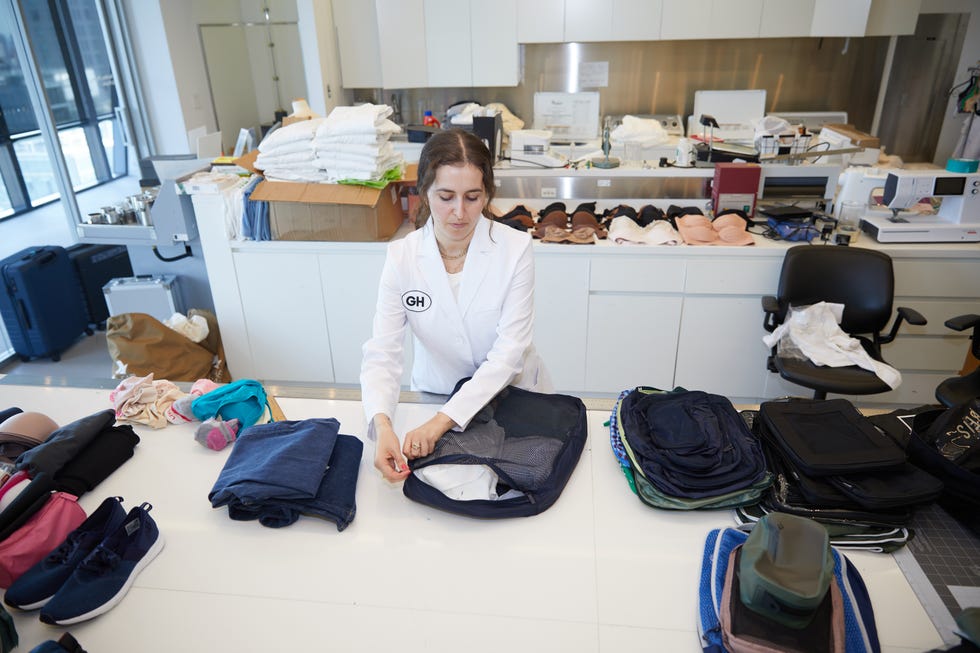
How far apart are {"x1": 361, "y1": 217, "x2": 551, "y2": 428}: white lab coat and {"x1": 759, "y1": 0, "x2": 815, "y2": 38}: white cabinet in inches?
170

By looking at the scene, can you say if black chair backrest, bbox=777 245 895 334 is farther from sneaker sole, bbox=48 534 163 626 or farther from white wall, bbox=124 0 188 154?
white wall, bbox=124 0 188 154

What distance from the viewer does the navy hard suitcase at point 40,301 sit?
11.9ft

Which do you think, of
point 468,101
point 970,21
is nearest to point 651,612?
point 468,101

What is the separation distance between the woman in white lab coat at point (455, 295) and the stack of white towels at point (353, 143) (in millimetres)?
1124

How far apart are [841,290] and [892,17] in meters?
3.43

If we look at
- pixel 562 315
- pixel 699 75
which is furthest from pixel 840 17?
pixel 562 315

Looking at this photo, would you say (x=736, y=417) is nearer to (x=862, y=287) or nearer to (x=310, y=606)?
(x=310, y=606)

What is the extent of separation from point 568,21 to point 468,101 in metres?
1.14

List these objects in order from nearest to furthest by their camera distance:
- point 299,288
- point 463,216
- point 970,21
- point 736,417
Result: point 736,417 < point 463,216 < point 299,288 < point 970,21

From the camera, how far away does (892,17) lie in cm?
477

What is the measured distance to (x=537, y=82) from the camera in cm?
572

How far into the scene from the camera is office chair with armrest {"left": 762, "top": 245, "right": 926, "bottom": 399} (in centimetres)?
260

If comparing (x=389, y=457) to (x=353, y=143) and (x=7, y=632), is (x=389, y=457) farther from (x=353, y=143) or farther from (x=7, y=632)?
(x=353, y=143)

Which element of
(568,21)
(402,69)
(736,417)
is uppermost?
(568,21)
